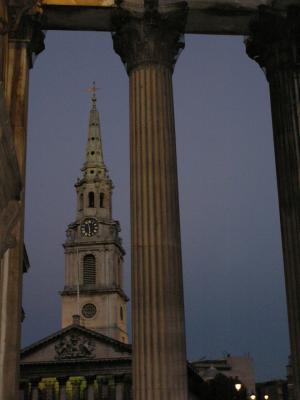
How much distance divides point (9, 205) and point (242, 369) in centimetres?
16677

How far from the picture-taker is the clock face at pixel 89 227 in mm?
138625

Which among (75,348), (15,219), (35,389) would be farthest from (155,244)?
(35,389)

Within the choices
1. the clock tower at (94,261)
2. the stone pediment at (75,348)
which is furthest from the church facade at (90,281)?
the stone pediment at (75,348)

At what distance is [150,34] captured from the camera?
23.8 meters

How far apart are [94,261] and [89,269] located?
1.89m

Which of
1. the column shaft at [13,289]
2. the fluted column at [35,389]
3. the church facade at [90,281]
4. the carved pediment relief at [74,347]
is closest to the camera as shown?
the column shaft at [13,289]

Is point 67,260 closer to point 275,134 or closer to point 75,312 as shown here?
point 75,312

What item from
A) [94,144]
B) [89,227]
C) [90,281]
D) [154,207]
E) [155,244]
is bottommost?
[155,244]

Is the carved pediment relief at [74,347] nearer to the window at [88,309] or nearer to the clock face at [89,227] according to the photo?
the window at [88,309]

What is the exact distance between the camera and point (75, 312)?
13538 cm

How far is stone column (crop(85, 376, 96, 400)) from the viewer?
10556cm

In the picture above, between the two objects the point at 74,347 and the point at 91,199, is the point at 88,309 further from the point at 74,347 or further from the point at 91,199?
the point at 74,347

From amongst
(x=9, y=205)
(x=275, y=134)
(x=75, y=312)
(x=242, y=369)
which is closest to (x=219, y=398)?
(x=75, y=312)

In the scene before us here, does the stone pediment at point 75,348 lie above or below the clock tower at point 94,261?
below
